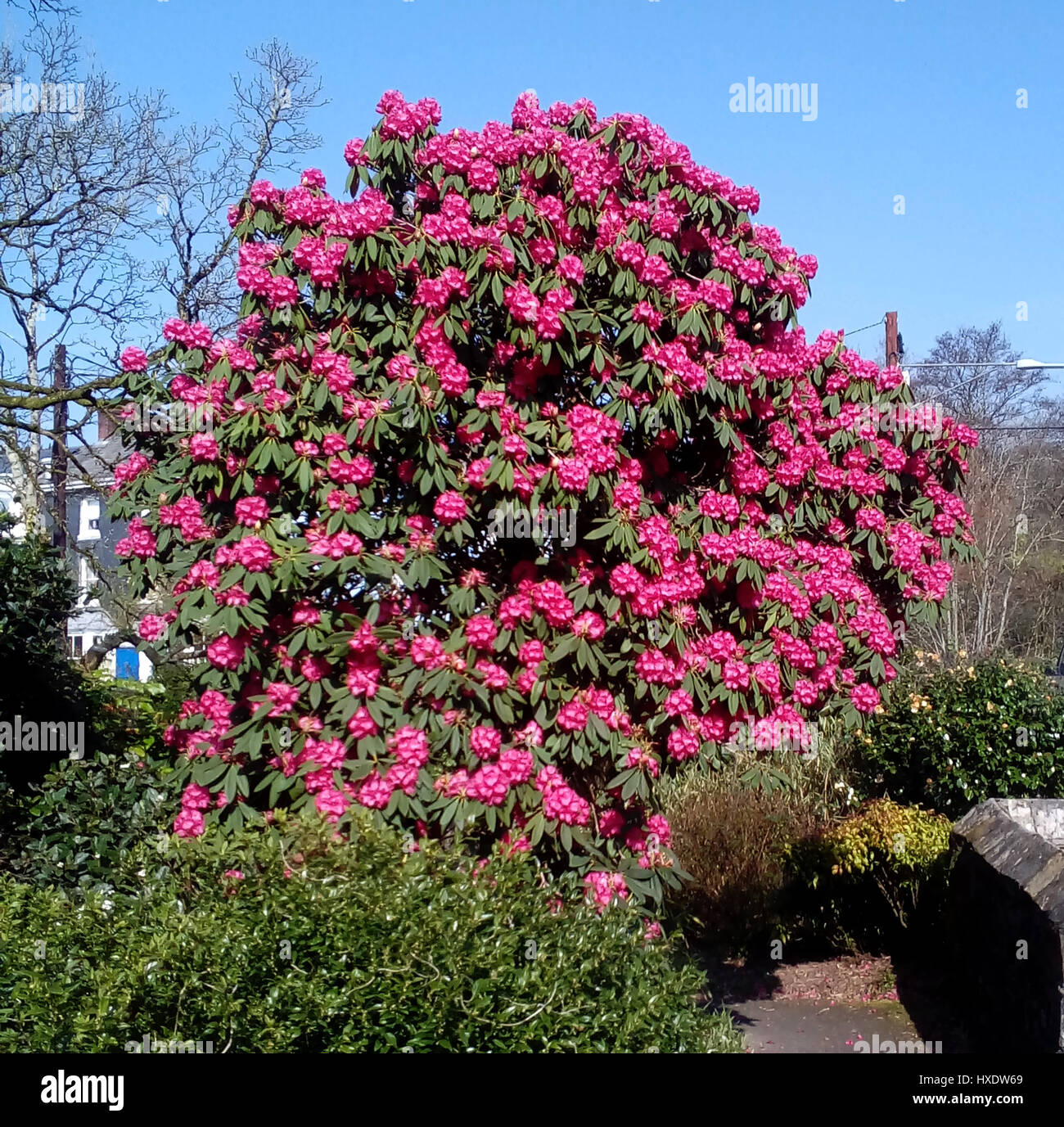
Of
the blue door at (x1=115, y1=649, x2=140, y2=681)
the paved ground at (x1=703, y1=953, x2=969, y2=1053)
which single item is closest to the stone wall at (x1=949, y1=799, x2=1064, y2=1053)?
the paved ground at (x1=703, y1=953, x2=969, y2=1053)

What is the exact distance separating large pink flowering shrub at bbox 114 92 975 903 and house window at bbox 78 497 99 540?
25650mm

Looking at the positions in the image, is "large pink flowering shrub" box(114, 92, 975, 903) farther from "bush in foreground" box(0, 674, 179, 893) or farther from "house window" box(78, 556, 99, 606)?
"house window" box(78, 556, 99, 606)

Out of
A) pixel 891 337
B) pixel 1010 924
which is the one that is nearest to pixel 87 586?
pixel 1010 924

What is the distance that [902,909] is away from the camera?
703 cm

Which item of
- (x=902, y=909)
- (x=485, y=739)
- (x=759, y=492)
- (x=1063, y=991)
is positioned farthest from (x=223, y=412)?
(x=902, y=909)

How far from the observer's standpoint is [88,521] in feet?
92.2

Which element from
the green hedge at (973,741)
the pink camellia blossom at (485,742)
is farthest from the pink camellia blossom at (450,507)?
the green hedge at (973,741)

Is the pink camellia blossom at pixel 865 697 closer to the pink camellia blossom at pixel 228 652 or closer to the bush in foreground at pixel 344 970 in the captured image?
the bush in foreground at pixel 344 970

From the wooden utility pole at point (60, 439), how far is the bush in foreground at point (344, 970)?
13.0ft

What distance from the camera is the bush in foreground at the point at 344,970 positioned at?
2.73 meters

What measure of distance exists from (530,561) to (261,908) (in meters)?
1.53

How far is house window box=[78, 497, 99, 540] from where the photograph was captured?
28.0 meters

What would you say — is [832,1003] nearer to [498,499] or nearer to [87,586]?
[498,499]
